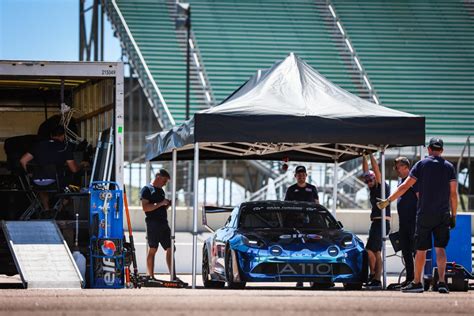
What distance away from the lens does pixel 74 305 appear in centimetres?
1055

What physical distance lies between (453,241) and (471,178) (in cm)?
1879

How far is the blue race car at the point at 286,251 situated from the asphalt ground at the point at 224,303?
149 cm

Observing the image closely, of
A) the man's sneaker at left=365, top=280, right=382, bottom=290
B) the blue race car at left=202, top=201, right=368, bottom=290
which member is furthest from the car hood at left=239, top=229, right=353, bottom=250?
the man's sneaker at left=365, top=280, right=382, bottom=290

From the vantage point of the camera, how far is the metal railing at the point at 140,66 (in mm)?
38562

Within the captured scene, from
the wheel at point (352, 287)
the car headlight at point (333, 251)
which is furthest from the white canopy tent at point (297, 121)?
the car headlight at point (333, 251)

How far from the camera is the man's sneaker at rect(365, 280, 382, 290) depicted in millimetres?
15234

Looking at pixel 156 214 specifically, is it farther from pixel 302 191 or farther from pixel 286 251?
pixel 286 251

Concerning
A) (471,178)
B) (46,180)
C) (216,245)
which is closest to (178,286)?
(216,245)

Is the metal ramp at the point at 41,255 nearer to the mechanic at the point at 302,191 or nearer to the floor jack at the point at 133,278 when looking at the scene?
the floor jack at the point at 133,278

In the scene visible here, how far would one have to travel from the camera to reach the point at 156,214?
17156 millimetres

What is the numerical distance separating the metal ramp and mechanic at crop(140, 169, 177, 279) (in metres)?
2.49

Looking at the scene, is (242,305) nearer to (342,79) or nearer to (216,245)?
(216,245)

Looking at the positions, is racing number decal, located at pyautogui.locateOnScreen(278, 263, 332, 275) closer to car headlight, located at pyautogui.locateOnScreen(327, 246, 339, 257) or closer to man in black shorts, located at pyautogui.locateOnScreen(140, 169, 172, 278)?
car headlight, located at pyautogui.locateOnScreen(327, 246, 339, 257)

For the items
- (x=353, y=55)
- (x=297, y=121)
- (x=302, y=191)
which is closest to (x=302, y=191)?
(x=302, y=191)
